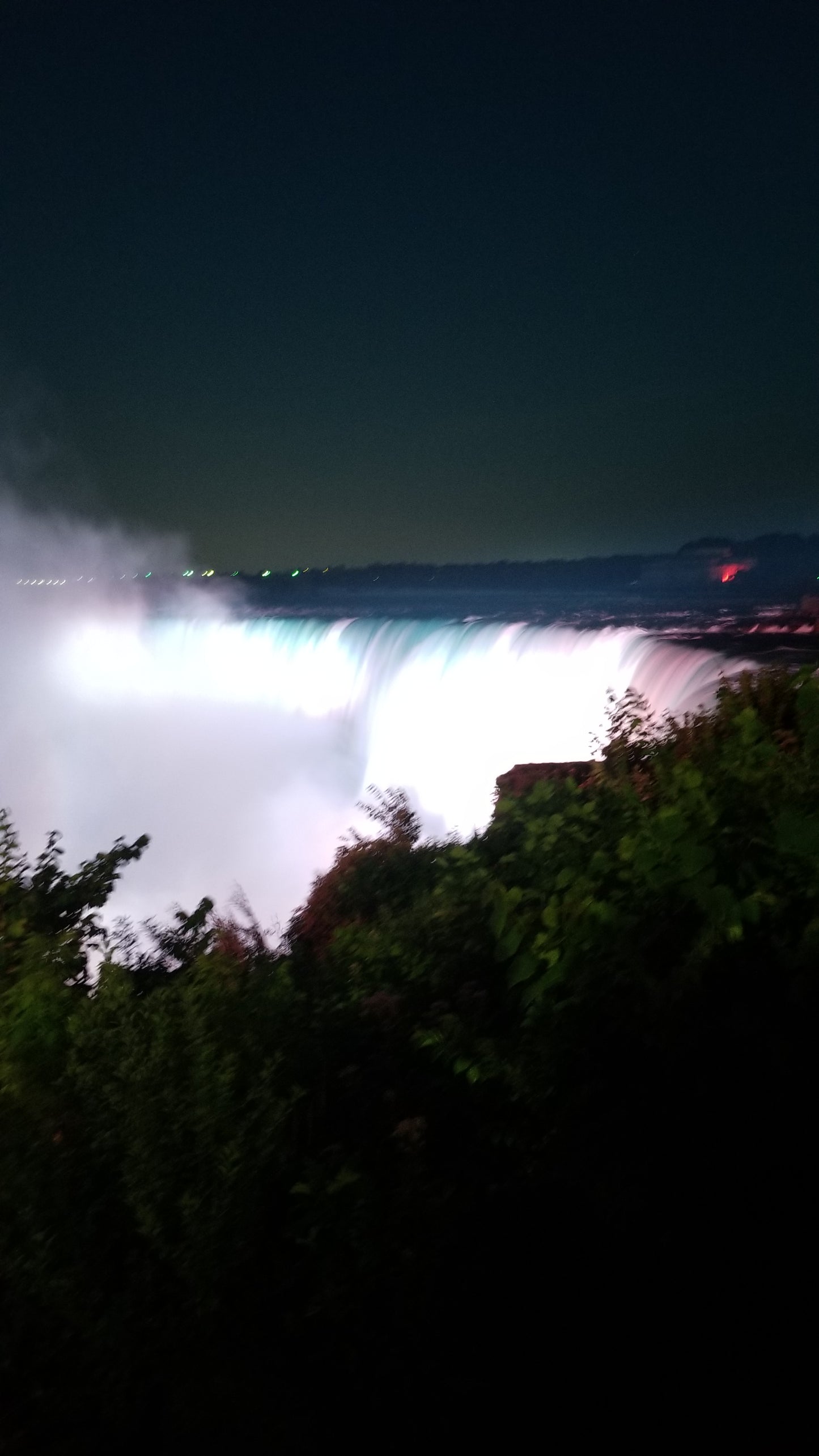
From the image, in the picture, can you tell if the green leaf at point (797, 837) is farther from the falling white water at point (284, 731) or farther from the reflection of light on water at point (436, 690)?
the reflection of light on water at point (436, 690)

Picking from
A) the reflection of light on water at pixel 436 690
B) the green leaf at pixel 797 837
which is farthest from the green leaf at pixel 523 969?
the reflection of light on water at pixel 436 690

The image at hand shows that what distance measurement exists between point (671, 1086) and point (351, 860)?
18.5 feet

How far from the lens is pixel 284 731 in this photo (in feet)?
107

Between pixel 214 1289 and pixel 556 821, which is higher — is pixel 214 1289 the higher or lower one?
the lower one

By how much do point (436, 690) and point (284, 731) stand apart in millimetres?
8813

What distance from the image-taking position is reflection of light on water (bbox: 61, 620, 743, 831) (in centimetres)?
1875

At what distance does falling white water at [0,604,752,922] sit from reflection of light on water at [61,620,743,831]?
0.21 ft

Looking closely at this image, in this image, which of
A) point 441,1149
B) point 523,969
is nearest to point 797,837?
point 523,969

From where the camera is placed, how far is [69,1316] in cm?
280

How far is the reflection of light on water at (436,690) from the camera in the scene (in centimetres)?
1875

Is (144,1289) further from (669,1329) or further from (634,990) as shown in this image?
(634,990)

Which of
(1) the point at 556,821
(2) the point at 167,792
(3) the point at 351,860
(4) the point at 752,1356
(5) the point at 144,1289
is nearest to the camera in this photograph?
(4) the point at 752,1356

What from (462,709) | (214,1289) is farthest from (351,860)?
(462,709)

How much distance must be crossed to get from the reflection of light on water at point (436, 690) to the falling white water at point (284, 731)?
64 mm
